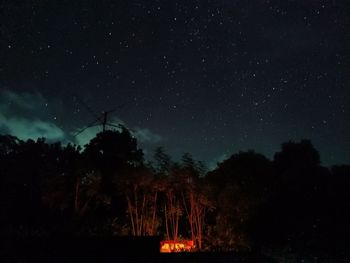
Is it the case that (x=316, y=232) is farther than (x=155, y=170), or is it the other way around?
(x=155, y=170)

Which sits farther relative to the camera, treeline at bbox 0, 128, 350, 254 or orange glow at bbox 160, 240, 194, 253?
orange glow at bbox 160, 240, 194, 253

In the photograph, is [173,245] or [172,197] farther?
[172,197]

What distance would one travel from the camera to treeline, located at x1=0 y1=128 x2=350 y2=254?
13.7 m

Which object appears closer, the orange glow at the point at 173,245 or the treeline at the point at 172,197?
the treeline at the point at 172,197

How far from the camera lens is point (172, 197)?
1644cm

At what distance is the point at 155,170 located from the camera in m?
16.0

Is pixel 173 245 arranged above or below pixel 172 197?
below

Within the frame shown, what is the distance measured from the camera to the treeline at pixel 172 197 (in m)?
13.7

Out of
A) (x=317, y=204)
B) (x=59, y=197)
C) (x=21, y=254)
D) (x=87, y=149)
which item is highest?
(x=87, y=149)

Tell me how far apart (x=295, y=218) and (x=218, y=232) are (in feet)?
10.8

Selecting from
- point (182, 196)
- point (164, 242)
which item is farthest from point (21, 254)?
point (182, 196)

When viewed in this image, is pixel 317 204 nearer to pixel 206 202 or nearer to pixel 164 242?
pixel 206 202

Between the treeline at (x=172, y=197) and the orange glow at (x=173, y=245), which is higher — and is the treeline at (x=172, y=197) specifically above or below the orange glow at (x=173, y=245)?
above

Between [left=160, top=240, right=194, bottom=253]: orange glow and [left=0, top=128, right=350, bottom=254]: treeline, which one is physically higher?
[left=0, top=128, right=350, bottom=254]: treeline
